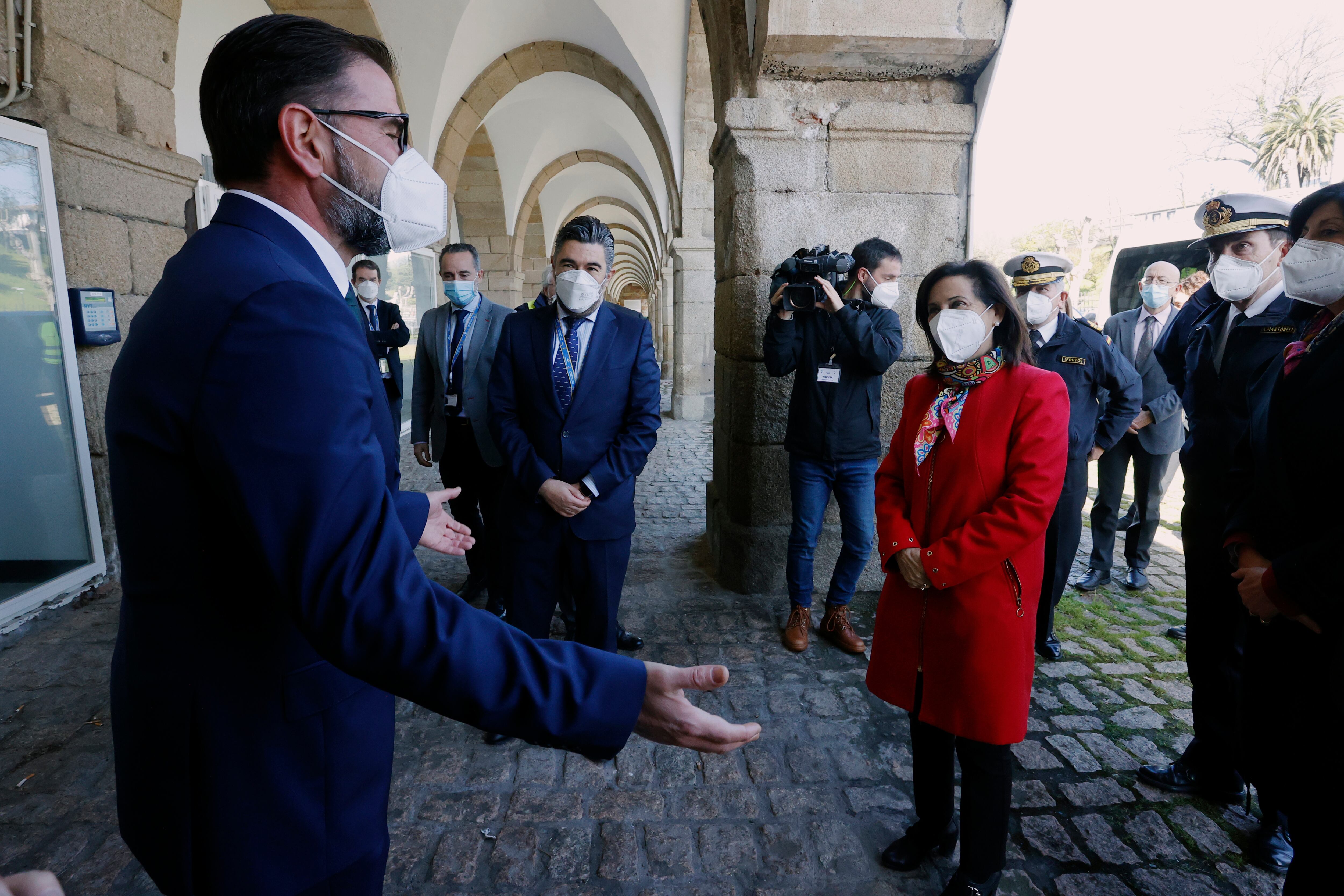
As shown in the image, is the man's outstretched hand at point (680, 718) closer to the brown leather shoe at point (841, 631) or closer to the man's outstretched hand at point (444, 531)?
the man's outstretched hand at point (444, 531)

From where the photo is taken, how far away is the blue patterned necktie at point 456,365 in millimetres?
3920

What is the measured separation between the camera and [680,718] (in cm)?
97

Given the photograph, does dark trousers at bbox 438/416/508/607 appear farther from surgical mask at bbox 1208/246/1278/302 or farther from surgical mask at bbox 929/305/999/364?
surgical mask at bbox 1208/246/1278/302

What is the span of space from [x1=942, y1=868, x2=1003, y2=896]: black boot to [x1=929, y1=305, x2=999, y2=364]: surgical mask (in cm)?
136

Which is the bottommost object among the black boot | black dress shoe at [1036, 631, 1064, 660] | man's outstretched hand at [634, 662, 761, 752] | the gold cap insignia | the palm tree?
black dress shoe at [1036, 631, 1064, 660]

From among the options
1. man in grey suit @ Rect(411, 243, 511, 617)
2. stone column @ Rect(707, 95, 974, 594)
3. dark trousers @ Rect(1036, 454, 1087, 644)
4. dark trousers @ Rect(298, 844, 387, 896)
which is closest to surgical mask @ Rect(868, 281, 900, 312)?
stone column @ Rect(707, 95, 974, 594)

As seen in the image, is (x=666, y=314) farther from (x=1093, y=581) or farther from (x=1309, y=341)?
(x=1309, y=341)

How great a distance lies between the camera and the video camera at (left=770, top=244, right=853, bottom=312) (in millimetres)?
3348

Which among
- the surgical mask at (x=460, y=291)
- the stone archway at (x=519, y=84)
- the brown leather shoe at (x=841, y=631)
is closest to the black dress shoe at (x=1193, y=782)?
the brown leather shoe at (x=841, y=631)

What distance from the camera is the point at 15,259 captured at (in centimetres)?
357

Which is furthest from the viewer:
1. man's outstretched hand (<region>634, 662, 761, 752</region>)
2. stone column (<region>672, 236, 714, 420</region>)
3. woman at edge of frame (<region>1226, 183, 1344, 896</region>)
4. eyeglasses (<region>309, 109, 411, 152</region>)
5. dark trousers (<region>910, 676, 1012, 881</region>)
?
stone column (<region>672, 236, 714, 420</region>)

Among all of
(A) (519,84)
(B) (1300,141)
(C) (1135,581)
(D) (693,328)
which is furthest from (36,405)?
(B) (1300,141)

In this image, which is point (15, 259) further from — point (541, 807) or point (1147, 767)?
point (1147, 767)

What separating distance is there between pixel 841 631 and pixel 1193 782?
4.71 feet
